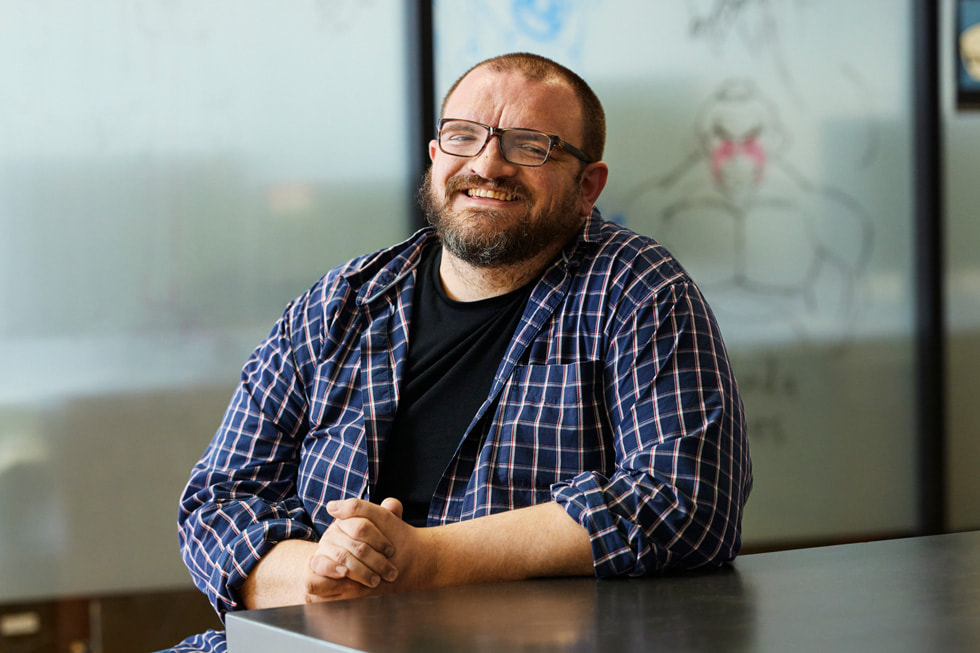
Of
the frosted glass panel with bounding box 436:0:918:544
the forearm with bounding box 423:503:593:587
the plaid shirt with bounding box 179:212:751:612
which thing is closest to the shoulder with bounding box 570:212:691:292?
the plaid shirt with bounding box 179:212:751:612

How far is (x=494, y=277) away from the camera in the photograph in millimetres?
1684

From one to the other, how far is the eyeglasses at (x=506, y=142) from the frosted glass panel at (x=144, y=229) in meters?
1.19

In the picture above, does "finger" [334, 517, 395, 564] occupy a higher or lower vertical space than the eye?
lower

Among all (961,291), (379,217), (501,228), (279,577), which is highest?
(379,217)

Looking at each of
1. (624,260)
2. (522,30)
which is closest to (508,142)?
(624,260)

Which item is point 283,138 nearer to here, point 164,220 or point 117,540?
point 164,220

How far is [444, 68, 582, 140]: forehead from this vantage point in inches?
65.5

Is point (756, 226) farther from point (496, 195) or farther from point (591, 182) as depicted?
point (496, 195)

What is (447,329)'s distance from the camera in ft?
5.42

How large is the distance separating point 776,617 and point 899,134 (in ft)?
9.35

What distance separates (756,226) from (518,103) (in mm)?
1761

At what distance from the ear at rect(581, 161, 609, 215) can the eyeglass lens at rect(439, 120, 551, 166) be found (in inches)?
3.7

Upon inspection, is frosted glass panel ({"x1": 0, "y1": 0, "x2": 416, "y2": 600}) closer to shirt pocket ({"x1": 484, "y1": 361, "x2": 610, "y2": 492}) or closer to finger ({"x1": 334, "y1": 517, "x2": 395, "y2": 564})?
shirt pocket ({"x1": 484, "y1": 361, "x2": 610, "y2": 492})

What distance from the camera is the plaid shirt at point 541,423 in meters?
1.30
